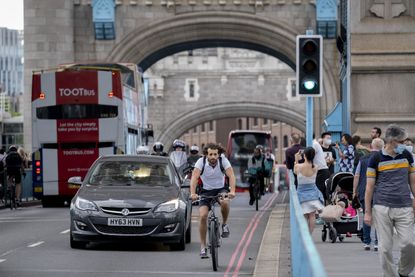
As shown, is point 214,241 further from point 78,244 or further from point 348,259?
point 78,244

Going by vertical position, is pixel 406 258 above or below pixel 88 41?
below

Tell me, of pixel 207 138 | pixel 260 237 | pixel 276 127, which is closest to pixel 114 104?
pixel 260 237

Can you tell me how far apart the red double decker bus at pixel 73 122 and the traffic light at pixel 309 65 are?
13814 mm

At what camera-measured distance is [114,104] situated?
31.6 m

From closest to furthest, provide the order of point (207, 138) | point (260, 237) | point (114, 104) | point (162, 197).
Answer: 1. point (162, 197)
2. point (260, 237)
3. point (114, 104)
4. point (207, 138)

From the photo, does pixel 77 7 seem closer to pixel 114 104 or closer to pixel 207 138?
pixel 114 104

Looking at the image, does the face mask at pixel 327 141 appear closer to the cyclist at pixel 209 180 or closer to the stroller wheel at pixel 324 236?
the stroller wheel at pixel 324 236

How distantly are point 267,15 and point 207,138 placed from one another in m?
63.3

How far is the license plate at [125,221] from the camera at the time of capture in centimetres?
1664

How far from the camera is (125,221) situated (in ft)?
54.6

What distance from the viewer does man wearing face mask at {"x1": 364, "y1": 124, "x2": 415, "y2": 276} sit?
1183 centimetres

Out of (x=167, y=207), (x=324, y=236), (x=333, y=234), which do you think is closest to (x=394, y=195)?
(x=167, y=207)

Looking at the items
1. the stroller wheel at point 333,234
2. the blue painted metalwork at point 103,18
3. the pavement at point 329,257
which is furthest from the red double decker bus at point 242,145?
the stroller wheel at point 333,234

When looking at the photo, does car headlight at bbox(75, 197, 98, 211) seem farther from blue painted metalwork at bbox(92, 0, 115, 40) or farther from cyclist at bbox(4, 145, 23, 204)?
blue painted metalwork at bbox(92, 0, 115, 40)
